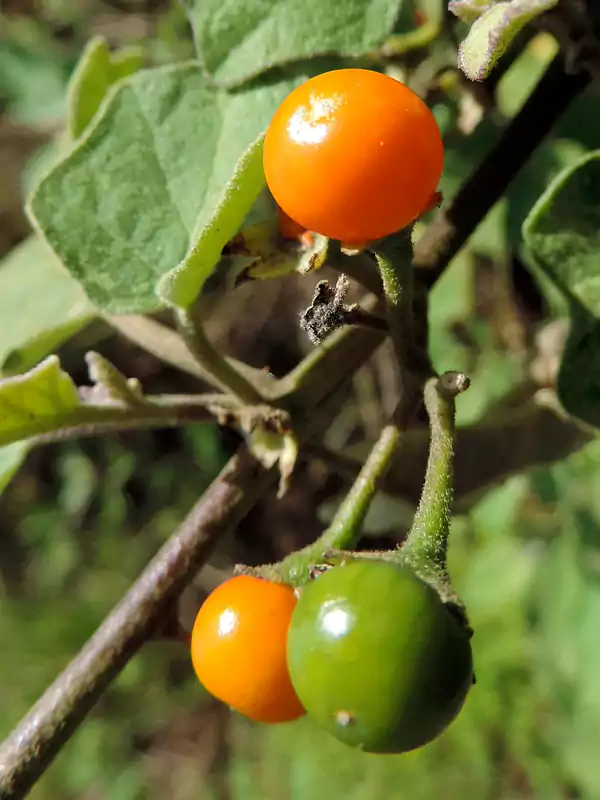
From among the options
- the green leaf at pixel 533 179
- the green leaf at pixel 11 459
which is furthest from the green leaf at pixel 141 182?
the green leaf at pixel 533 179

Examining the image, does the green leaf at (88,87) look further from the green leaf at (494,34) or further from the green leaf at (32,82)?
the green leaf at (32,82)

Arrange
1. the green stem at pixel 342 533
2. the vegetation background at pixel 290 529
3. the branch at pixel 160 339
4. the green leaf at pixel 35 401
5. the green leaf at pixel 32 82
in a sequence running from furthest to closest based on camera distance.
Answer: the green leaf at pixel 32 82 → the vegetation background at pixel 290 529 → the branch at pixel 160 339 → the green leaf at pixel 35 401 → the green stem at pixel 342 533

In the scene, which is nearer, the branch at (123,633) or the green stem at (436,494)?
the green stem at (436,494)

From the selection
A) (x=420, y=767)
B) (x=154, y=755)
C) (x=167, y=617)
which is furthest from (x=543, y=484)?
(x=154, y=755)

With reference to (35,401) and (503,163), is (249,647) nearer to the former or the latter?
(35,401)

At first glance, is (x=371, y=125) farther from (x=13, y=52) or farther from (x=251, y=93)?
(x=13, y=52)

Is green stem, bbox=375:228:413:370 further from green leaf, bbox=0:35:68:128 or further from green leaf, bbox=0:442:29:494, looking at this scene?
green leaf, bbox=0:35:68:128
